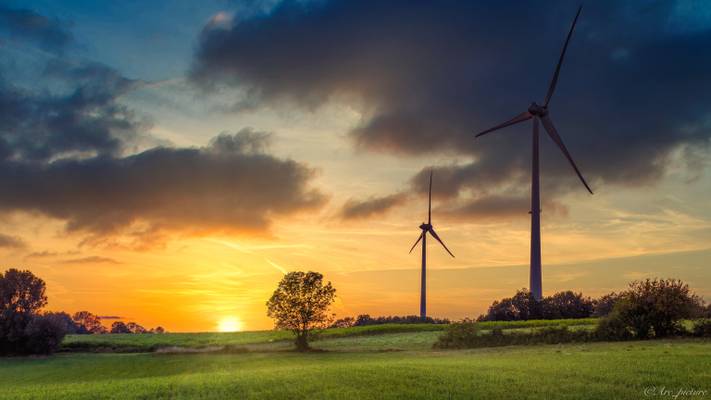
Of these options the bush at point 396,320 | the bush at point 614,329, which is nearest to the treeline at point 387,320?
the bush at point 396,320

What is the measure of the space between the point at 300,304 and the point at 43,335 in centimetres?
4653

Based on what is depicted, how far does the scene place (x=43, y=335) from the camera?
87500mm

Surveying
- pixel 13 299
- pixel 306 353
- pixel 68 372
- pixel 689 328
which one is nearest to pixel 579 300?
pixel 689 328

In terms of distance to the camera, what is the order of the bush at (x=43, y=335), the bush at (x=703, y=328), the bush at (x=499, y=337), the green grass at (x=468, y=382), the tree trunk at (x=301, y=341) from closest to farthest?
the green grass at (x=468, y=382) < the bush at (x=703, y=328) < the bush at (x=499, y=337) < the tree trunk at (x=301, y=341) < the bush at (x=43, y=335)

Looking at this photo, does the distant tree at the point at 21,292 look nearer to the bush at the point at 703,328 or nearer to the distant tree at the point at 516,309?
the distant tree at the point at 516,309

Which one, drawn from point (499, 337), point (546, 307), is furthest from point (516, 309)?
point (499, 337)

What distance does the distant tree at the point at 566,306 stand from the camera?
102m

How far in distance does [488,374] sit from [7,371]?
6112 centimetres

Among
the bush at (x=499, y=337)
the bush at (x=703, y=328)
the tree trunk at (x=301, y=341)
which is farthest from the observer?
the tree trunk at (x=301, y=341)

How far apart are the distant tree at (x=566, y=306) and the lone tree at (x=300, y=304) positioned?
48.4 metres

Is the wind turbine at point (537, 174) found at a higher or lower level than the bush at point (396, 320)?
higher

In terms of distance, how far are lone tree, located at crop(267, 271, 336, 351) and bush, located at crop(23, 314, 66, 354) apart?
4040cm

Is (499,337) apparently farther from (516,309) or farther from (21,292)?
(21,292)

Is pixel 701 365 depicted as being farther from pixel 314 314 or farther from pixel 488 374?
pixel 314 314
